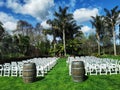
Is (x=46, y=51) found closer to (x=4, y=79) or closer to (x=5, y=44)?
(x=5, y=44)

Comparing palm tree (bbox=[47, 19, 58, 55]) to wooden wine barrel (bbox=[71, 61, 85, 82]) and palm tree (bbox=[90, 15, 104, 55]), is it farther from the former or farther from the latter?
wooden wine barrel (bbox=[71, 61, 85, 82])

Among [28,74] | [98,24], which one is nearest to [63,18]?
[98,24]

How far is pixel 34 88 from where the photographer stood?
1145 cm

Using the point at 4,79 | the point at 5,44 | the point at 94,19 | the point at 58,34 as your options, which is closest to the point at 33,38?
the point at 58,34

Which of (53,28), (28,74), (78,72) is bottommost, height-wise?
(28,74)

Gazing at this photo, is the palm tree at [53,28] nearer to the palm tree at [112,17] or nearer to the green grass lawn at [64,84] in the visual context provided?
the palm tree at [112,17]

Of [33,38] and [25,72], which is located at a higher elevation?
[33,38]

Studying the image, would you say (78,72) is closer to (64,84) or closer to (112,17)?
(64,84)

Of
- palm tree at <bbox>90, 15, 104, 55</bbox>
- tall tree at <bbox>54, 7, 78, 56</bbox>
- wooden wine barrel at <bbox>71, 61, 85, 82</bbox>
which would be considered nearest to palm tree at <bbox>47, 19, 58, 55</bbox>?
tall tree at <bbox>54, 7, 78, 56</bbox>

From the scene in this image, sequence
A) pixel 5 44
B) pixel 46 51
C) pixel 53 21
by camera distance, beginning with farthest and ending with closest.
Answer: pixel 46 51
pixel 53 21
pixel 5 44

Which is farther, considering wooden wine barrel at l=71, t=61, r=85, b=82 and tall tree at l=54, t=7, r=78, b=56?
tall tree at l=54, t=7, r=78, b=56

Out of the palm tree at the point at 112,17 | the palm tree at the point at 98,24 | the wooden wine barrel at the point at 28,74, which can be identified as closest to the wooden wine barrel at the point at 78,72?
the wooden wine barrel at the point at 28,74

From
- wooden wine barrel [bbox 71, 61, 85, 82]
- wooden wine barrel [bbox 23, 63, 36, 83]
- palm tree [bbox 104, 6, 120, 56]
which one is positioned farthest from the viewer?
palm tree [bbox 104, 6, 120, 56]

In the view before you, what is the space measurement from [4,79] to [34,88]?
357cm
